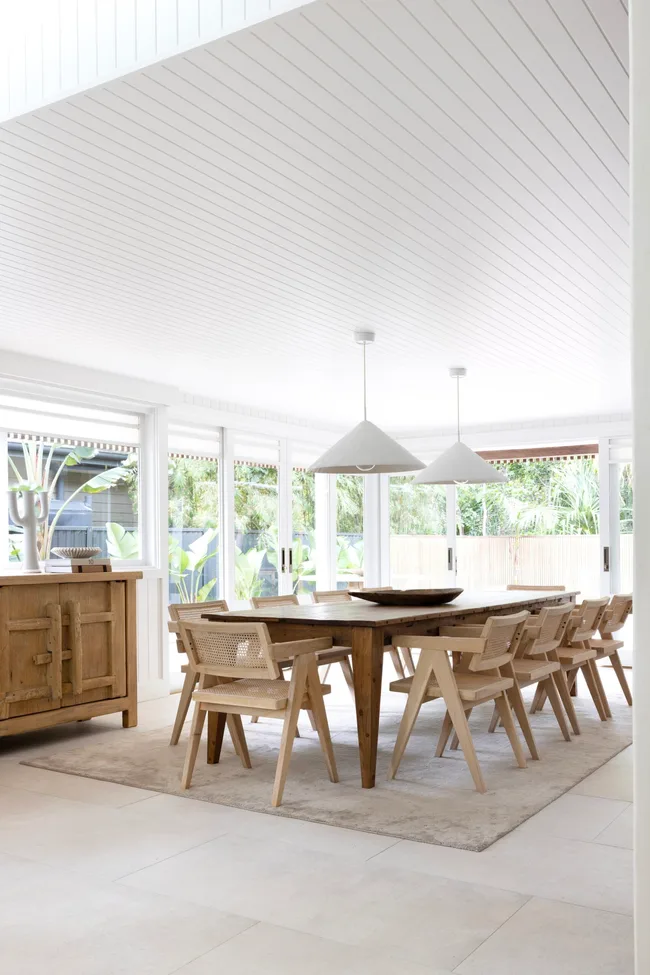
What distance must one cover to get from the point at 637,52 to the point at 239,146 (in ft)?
5.59

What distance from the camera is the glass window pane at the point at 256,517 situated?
342 inches

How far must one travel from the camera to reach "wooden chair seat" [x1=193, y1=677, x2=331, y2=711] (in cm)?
400

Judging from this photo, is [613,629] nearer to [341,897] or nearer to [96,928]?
[341,897]

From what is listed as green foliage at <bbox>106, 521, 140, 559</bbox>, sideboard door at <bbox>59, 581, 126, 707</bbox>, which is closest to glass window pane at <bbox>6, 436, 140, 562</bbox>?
green foliage at <bbox>106, 521, 140, 559</bbox>

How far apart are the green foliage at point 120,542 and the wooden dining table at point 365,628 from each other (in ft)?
7.28

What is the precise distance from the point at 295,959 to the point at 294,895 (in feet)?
1.50

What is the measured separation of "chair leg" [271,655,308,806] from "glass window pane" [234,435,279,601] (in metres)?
4.51

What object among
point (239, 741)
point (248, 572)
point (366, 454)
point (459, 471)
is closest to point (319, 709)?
point (239, 741)

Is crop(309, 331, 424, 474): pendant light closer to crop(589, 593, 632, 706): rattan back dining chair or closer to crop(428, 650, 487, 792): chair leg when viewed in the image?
crop(428, 650, 487, 792): chair leg

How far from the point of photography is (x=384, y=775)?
4406 mm

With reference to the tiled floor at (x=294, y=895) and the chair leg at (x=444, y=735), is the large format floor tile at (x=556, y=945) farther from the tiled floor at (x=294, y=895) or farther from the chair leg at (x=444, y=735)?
the chair leg at (x=444, y=735)

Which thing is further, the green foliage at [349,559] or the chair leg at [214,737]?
the green foliage at [349,559]

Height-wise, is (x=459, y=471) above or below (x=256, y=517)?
above

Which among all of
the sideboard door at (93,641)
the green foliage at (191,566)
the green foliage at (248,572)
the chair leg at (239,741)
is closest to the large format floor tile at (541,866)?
the chair leg at (239,741)
